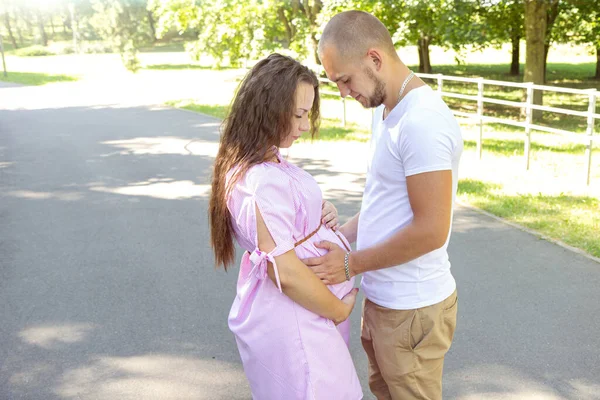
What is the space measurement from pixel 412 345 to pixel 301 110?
0.98 m

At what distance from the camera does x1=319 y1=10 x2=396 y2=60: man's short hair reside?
243 centimetres

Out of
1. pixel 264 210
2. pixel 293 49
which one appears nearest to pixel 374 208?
pixel 264 210

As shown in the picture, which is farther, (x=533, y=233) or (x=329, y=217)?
(x=533, y=233)

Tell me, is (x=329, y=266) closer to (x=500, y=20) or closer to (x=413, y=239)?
(x=413, y=239)

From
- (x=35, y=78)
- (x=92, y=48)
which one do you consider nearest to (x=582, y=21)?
(x=35, y=78)

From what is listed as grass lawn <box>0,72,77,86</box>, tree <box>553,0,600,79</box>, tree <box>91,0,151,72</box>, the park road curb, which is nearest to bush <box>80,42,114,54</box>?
tree <box>91,0,151,72</box>

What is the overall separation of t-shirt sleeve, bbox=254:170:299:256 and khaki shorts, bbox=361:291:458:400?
0.58 m

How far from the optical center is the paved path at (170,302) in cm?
439

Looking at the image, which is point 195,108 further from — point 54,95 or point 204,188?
point 204,188

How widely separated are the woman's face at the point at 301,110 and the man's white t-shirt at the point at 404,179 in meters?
0.28

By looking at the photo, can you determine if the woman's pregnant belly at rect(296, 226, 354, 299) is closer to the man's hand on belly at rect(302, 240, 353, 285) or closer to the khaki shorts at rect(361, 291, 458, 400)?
the man's hand on belly at rect(302, 240, 353, 285)

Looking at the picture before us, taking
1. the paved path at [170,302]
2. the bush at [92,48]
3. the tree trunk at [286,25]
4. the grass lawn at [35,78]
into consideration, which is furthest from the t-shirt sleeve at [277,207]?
the bush at [92,48]

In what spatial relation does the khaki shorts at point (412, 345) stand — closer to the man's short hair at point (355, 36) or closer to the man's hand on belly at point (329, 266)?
the man's hand on belly at point (329, 266)

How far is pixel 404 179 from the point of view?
2371 millimetres
